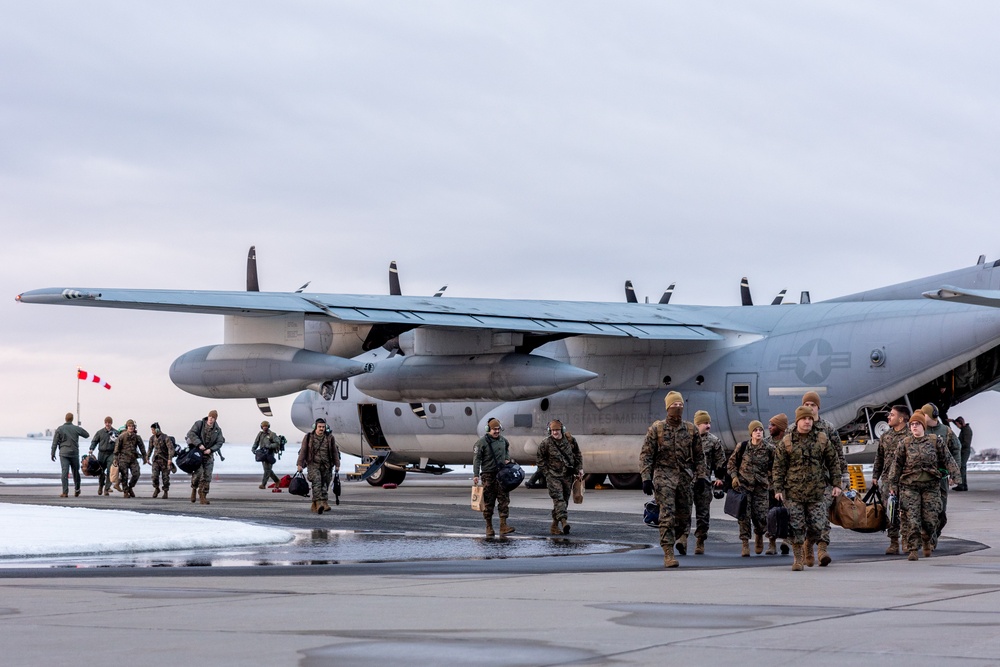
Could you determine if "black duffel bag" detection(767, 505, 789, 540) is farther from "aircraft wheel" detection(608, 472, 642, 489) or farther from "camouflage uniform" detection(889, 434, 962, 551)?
"aircraft wheel" detection(608, 472, 642, 489)

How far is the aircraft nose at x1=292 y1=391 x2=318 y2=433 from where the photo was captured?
34938 mm

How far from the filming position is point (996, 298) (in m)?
19.9

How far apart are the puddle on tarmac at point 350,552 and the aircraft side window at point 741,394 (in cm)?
1201

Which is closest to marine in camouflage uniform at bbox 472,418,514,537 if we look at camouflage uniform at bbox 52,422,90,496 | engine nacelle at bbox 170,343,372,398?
engine nacelle at bbox 170,343,372,398

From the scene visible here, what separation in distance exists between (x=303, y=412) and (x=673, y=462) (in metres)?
22.8

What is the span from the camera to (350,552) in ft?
46.4

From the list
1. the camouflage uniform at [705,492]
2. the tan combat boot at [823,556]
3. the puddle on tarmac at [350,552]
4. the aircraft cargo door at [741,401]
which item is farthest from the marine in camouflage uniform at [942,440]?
the aircraft cargo door at [741,401]

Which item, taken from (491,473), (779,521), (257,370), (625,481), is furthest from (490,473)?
(625,481)

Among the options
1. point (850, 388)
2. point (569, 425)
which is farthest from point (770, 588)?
point (569, 425)

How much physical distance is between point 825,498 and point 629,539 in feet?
13.4

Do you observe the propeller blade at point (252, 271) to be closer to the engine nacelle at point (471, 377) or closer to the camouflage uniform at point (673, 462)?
the engine nacelle at point (471, 377)

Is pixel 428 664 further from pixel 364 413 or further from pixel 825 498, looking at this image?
pixel 364 413

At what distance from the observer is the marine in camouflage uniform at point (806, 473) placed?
1272cm

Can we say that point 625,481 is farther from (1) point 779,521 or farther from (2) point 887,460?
(1) point 779,521
